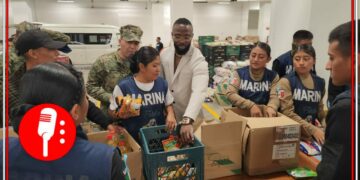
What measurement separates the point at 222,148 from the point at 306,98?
0.85 m

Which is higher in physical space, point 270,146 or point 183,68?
point 183,68

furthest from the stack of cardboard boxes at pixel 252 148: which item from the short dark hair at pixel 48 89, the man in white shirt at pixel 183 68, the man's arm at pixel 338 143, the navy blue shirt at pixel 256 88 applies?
the short dark hair at pixel 48 89

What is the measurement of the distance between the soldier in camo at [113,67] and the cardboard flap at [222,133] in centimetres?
99

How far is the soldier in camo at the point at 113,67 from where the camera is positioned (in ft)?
7.01

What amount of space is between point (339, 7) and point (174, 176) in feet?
9.40

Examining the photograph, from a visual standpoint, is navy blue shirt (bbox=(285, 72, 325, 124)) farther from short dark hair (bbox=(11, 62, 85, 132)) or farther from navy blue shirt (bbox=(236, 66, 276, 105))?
short dark hair (bbox=(11, 62, 85, 132))

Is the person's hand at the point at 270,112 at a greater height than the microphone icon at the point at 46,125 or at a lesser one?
lesser

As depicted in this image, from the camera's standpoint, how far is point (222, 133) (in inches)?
58.4

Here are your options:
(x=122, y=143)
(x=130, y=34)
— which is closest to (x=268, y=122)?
(x=122, y=143)

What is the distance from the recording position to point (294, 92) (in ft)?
6.45

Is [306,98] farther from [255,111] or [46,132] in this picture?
[46,132]

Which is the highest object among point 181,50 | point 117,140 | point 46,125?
point 181,50

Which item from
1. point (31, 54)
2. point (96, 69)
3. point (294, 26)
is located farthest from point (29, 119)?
point (294, 26)

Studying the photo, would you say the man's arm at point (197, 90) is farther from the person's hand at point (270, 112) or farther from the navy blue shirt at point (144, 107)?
the person's hand at point (270, 112)
